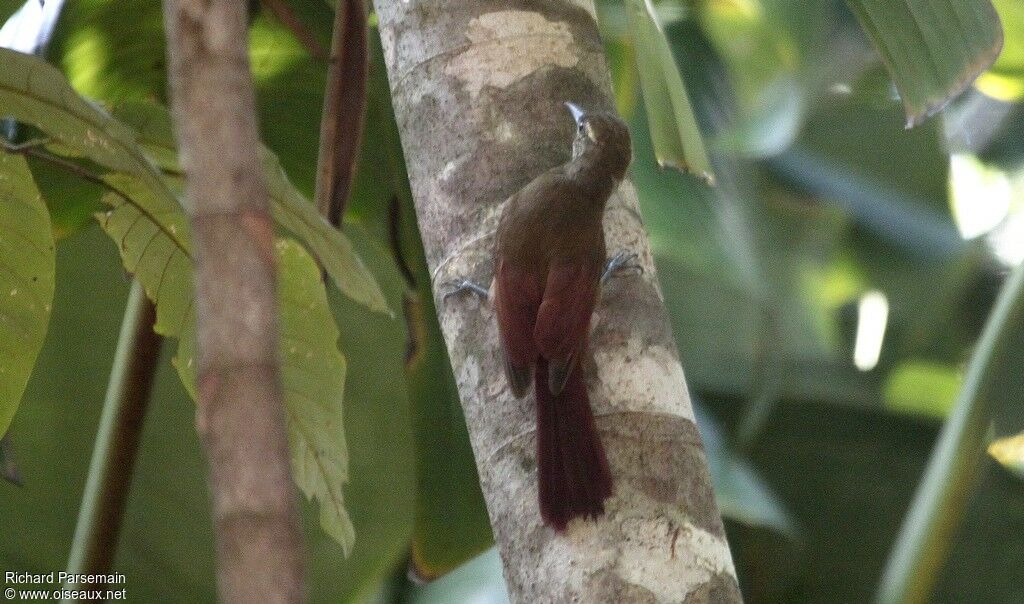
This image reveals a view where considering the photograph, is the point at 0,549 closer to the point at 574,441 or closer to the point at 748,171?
the point at 574,441

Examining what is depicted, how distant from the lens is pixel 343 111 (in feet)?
5.54

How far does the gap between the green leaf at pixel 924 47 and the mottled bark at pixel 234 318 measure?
3.97ft

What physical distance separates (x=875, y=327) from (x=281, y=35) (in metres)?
2.25

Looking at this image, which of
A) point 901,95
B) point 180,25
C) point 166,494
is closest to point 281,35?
point 166,494

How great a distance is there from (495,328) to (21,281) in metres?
0.54

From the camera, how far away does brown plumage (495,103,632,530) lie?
1.21 m

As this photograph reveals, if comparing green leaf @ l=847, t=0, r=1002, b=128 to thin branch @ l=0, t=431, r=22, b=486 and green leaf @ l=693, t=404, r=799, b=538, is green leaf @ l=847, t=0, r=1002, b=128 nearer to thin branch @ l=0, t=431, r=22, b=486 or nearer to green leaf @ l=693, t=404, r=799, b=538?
green leaf @ l=693, t=404, r=799, b=538

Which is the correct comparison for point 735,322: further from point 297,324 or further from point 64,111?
point 64,111

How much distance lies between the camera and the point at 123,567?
6.90 ft

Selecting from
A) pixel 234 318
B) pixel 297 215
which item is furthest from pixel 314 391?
pixel 234 318

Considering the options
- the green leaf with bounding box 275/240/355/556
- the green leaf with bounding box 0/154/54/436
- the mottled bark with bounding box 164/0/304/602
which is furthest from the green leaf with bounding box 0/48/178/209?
the mottled bark with bounding box 164/0/304/602

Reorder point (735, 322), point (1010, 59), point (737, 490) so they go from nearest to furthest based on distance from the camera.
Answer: point (737, 490), point (1010, 59), point (735, 322)

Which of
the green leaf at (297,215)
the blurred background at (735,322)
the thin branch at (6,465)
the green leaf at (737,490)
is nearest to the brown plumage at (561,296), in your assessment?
the green leaf at (297,215)

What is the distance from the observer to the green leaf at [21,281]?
1395mm
